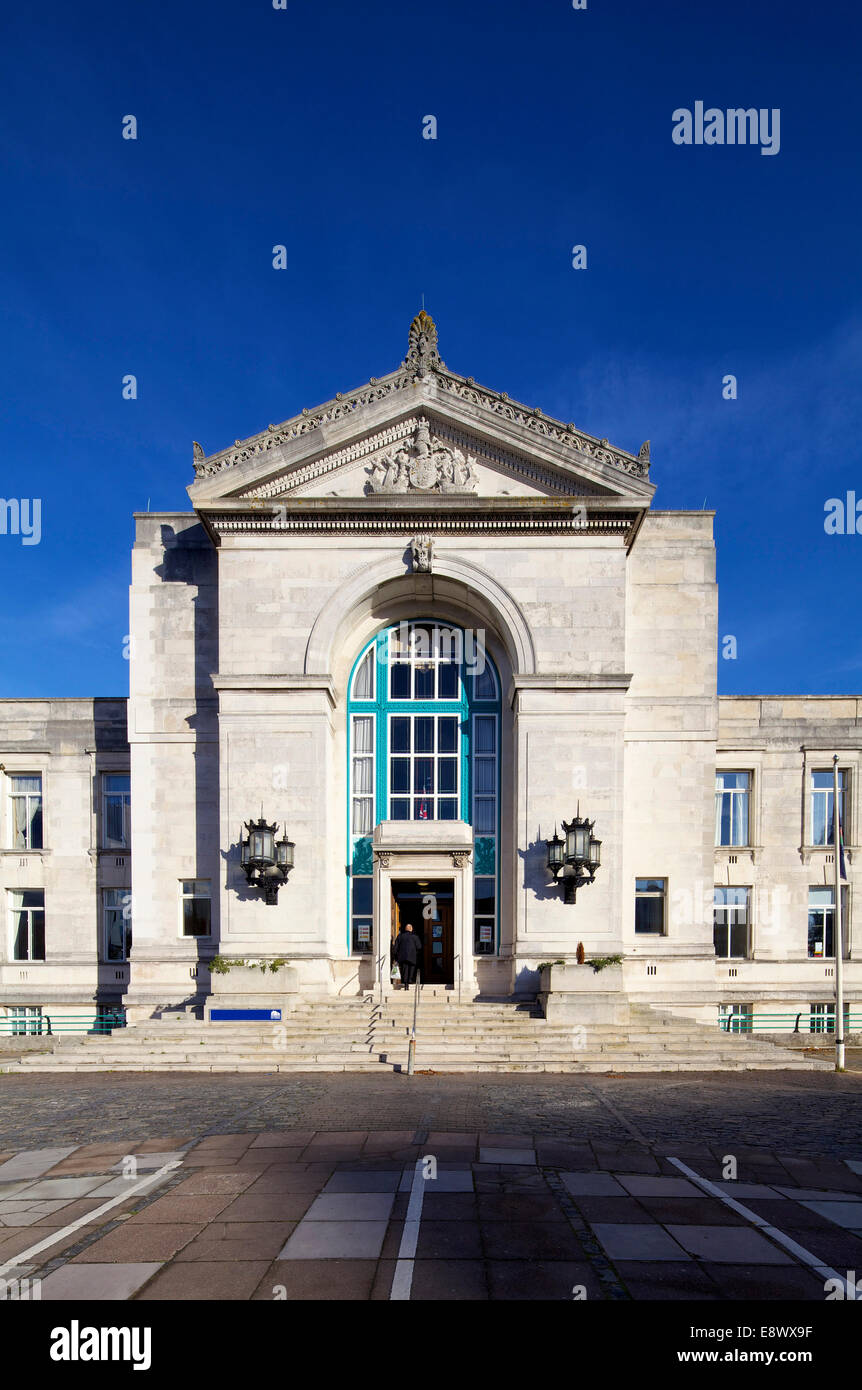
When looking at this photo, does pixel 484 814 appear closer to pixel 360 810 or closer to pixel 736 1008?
pixel 360 810

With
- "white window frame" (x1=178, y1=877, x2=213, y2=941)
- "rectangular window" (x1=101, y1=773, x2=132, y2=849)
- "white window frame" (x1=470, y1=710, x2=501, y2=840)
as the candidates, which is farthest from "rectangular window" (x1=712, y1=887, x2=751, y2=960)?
"rectangular window" (x1=101, y1=773, x2=132, y2=849)

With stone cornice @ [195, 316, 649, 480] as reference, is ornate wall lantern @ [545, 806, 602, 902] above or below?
below

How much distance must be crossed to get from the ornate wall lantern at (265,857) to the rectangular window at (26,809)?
31.8 ft

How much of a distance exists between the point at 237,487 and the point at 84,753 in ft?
35.0

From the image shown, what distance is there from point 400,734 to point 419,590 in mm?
4355

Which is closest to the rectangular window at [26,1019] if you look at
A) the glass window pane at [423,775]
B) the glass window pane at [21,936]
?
the glass window pane at [21,936]

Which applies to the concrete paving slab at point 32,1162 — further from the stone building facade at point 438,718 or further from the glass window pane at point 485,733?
the glass window pane at point 485,733

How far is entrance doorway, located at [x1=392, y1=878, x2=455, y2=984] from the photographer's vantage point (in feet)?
85.1

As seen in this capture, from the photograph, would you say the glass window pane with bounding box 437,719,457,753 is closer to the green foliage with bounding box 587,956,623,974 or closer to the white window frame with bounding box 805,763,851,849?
the green foliage with bounding box 587,956,623,974

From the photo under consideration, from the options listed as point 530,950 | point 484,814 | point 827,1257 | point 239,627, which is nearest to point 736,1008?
point 530,950

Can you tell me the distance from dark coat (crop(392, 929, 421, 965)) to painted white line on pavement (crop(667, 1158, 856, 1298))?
44.9 feet

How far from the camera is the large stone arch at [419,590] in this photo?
25.2 metres

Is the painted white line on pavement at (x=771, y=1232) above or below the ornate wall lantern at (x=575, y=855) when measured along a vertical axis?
below

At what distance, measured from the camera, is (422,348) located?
26422 mm
